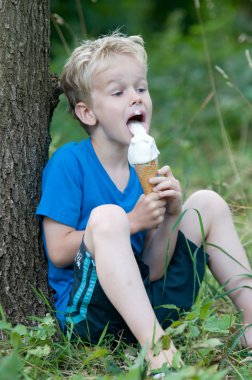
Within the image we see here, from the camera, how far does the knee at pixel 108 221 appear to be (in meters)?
2.23

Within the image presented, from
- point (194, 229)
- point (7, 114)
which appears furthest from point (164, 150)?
point (7, 114)

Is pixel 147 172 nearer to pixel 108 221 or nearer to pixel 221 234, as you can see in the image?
pixel 108 221

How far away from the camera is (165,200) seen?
2.46m

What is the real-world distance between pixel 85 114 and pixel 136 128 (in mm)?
275

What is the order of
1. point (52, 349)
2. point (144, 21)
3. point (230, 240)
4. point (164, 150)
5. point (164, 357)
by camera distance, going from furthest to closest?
point (144, 21)
point (164, 150)
point (230, 240)
point (52, 349)
point (164, 357)

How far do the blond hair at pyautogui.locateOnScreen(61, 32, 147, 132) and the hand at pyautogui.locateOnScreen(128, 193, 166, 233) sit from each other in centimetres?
52

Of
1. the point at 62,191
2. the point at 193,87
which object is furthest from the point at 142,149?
the point at 193,87

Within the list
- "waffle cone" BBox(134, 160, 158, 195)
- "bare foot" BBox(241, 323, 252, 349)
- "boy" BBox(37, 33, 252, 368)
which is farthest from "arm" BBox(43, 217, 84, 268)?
"bare foot" BBox(241, 323, 252, 349)

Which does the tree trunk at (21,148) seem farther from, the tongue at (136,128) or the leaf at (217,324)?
the leaf at (217,324)

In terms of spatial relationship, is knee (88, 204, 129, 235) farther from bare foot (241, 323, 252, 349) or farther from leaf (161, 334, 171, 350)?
bare foot (241, 323, 252, 349)

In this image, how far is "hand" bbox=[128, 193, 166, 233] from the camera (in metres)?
2.37

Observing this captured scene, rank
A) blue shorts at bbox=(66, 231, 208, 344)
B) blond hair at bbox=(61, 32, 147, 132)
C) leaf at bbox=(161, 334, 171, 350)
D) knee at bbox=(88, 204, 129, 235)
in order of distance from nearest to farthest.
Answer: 1. leaf at bbox=(161, 334, 171, 350)
2. knee at bbox=(88, 204, 129, 235)
3. blue shorts at bbox=(66, 231, 208, 344)
4. blond hair at bbox=(61, 32, 147, 132)

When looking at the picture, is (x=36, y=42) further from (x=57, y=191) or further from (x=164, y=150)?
(x=164, y=150)

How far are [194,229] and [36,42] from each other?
0.92m
